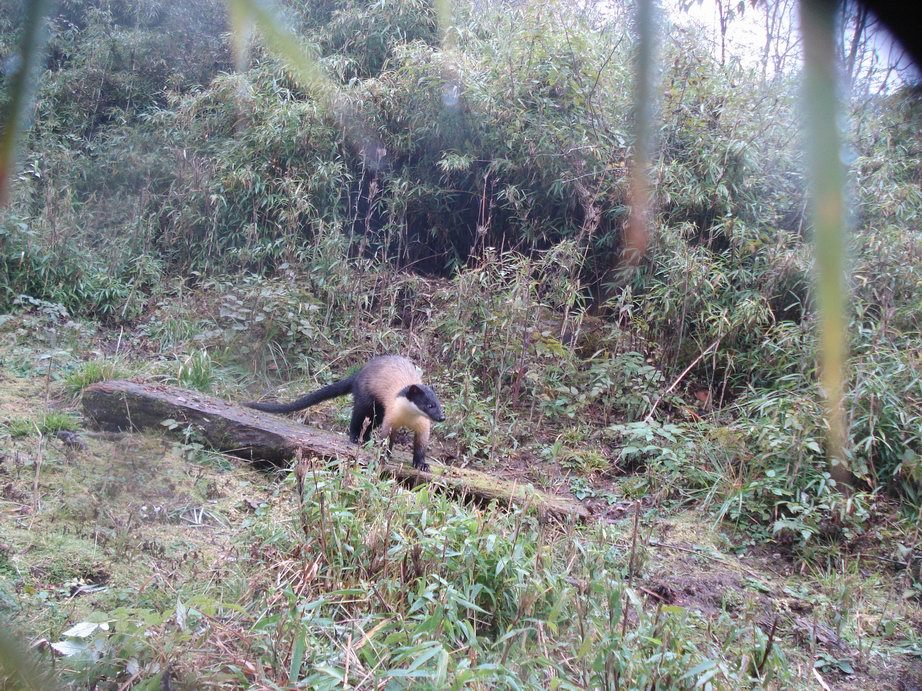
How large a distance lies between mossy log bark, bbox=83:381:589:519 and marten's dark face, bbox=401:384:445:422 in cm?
35

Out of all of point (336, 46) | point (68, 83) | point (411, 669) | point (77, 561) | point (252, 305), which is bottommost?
point (77, 561)

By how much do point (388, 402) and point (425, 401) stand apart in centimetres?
38

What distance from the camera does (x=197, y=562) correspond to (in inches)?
120

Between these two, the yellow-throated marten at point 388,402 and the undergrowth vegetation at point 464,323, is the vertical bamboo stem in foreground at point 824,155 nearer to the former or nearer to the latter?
the undergrowth vegetation at point 464,323

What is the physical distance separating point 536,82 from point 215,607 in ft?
19.2

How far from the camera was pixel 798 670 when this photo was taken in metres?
2.92

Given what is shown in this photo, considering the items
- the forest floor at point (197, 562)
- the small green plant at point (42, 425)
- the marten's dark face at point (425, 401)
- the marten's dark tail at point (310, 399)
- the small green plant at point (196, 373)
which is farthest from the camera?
the small green plant at point (196, 373)

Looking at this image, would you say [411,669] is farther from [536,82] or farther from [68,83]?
[68,83]

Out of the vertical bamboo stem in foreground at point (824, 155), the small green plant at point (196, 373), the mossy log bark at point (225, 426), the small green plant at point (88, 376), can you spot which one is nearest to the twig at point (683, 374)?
the mossy log bark at point (225, 426)

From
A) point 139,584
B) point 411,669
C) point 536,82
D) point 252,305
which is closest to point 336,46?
point 536,82

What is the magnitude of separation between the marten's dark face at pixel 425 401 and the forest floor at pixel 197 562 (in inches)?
40.4

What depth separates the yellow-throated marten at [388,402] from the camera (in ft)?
15.9

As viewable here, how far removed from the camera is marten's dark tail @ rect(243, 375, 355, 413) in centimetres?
527

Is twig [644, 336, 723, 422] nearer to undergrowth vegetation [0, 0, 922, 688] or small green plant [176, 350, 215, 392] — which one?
undergrowth vegetation [0, 0, 922, 688]
